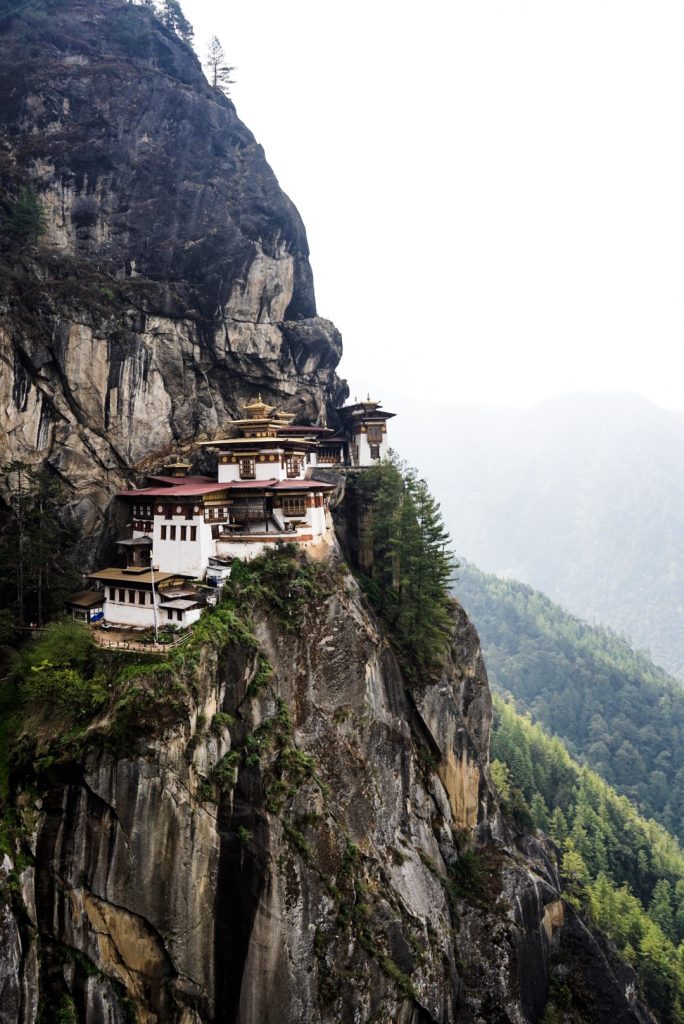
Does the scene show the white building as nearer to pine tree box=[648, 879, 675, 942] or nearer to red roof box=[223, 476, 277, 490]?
red roof box=[223, 476, 277, 490]

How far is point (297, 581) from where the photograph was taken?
3062cm

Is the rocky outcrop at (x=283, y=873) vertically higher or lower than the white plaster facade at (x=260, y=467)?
lower

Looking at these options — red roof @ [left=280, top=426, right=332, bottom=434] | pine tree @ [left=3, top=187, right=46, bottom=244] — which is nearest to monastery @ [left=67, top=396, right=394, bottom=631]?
red roof @ [left=280, top=426, right=332, bottom=434]

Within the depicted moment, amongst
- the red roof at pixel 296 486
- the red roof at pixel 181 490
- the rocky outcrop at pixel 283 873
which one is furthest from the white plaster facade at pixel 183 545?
the rocky outcrop at pixel 283 873

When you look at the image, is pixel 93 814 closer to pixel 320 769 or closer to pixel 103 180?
pixel 320 769

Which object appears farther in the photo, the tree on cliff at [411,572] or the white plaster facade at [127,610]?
the tree on cliff at [411,572]

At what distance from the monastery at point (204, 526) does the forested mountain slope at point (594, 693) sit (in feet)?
283

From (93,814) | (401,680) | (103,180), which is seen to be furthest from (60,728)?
(103,180)

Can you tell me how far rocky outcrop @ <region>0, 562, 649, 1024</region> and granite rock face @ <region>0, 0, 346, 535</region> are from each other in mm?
16976

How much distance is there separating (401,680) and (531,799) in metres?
44.0

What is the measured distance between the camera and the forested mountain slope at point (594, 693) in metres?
99.9

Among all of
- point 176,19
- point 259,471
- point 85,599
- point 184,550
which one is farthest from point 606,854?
point 176,19

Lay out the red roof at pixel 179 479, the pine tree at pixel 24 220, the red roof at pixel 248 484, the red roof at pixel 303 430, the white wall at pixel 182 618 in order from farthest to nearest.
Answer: the red roof at pixel 303 430 → the red roof at pixel 179 479 → the pine tree at pixel 24 220 → the red roof at pixel 248 484 → the white wall at pixel 182 618

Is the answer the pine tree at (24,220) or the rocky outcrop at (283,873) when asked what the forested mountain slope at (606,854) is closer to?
the rocky outcrop at (283,873)
